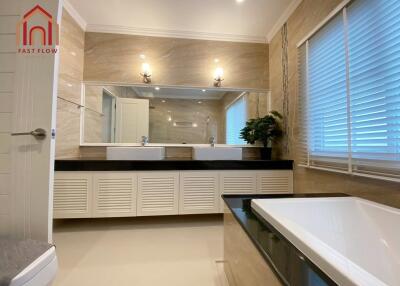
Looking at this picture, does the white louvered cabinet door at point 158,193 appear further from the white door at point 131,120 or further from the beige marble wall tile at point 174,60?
the beige marble wall tile at point 174,60

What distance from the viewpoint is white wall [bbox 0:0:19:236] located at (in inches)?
45.5

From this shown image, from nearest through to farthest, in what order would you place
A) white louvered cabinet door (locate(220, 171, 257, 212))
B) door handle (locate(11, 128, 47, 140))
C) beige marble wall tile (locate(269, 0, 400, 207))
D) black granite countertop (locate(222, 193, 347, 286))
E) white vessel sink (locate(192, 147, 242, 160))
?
black granite countertop (locate(222, 193, 347, 286)) → door handle (locate(11, 128, 47, 140)) → beige marble wall tile (locate(269, 0, 400, 207)) → white louvered cabinet door (locate(220, 171, 257, 212)) → white vessel sink (locate(192, 147, 242, 160))

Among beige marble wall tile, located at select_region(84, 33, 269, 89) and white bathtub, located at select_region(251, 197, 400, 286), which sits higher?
beige marble wall tile, located at select_region(84, 33, 269, 89)

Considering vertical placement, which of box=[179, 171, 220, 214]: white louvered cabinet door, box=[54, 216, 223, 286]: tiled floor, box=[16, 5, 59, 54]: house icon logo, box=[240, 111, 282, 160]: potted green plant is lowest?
box=[54, 216, 223, 286]: tiled floor

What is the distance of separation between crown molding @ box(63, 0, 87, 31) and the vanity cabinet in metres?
1.84

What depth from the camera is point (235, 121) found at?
285 centimetres

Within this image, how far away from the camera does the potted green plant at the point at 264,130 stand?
2.53 metres

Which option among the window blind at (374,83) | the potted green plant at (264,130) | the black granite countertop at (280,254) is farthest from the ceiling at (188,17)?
the black granite countertop at (280,254)

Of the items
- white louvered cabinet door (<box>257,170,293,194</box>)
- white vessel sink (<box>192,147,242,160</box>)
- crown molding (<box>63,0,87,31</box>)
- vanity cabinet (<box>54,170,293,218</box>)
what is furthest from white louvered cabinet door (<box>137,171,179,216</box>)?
crown molding (<box>63,0,87,31</box>)

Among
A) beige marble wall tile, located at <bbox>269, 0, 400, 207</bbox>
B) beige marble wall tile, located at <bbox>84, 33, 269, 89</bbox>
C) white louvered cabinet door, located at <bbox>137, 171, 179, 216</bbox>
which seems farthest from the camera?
beige marble wall tile, located at <bbox>84, 33, 269, 89</bbox>

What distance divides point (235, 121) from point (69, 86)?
216 cm

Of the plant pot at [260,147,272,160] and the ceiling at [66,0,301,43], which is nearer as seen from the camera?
the ceiling at [66,0,301,43]

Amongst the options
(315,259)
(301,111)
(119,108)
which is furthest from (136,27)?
(315,259)

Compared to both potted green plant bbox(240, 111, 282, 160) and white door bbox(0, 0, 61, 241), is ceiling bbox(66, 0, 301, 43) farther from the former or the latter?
white door bbox(0, 0, 61, 241)
